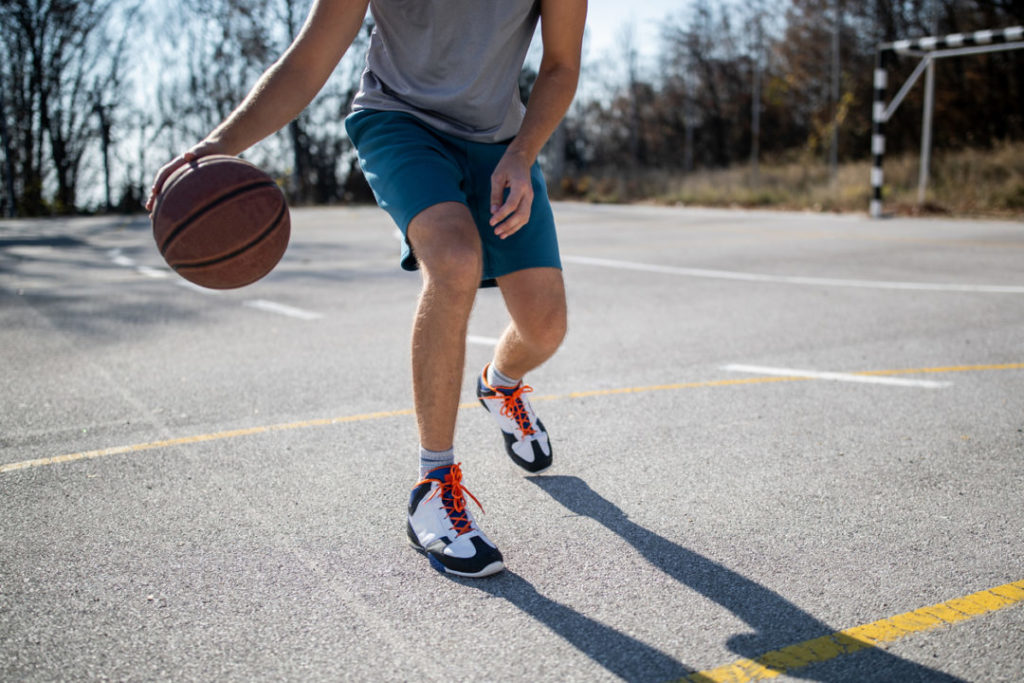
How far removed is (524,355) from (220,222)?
45.9 inches

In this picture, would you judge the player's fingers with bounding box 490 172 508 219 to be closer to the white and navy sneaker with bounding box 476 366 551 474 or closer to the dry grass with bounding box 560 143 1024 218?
the white and navy sneaker with bounding box 476 366 551 474

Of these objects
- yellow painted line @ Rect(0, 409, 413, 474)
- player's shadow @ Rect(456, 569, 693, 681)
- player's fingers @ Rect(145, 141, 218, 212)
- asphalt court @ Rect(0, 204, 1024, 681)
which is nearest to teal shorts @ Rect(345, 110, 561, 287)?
player's fingers @ Rect(145, 141, 218, 212)

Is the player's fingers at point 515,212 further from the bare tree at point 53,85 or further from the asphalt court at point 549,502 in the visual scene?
the bare tree at point 53,85

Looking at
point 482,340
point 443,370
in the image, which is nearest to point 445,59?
point 443,370

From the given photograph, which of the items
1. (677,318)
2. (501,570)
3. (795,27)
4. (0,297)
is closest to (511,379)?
(501,570)

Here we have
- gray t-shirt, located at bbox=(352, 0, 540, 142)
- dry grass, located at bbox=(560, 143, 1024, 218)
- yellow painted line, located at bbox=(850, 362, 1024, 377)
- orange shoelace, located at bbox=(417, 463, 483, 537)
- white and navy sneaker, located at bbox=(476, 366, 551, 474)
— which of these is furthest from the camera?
dry grass, located at bbox=(560, 143, 1024, 218)

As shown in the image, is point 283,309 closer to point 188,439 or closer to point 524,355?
point 188,439

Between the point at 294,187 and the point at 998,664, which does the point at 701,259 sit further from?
the point at 294,187

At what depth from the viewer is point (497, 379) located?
134 inches

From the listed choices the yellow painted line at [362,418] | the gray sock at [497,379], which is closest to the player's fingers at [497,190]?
the gray sock at [497,379]

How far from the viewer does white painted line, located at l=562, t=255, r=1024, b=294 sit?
7684mm

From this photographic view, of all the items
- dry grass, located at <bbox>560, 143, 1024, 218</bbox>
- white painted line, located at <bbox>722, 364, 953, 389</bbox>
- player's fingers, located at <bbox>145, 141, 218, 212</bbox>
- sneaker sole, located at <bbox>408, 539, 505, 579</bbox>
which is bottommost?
sneaker sole, located at <bbox>408, 539, 505, 579</bbox>

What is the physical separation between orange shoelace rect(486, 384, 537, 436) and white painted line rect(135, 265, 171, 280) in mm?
6578

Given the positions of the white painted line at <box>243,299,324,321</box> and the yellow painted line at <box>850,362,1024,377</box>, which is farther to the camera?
the white painted line at <box>243,299,324,321</box>
